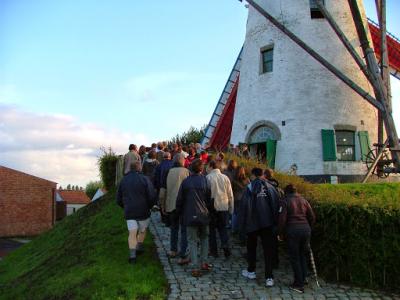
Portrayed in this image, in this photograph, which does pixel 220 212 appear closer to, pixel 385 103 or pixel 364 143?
pixel 385 103

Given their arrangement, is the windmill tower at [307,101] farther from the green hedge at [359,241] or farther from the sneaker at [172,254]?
the green hedge at [359,241]

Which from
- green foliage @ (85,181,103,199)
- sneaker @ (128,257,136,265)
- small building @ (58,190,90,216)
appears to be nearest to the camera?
sneaker @ (128,257,136,265)

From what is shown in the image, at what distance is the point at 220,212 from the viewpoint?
8625 mm

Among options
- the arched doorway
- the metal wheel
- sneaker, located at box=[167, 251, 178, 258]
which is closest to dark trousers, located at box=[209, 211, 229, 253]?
sneaker, located at box=[167, 251, 178, 258]

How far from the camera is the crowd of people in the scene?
24.5 ft

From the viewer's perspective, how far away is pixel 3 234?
35.0 metres

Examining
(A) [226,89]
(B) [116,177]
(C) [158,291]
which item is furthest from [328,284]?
(A) [226,89]

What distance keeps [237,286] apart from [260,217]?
1229 mm

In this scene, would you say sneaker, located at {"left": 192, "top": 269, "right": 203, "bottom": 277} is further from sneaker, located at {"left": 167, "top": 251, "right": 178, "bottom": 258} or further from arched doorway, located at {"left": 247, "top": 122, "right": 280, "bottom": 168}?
arched doorway, located at {"left": 247, "top": 122, "right": 280, "bottom": 168}

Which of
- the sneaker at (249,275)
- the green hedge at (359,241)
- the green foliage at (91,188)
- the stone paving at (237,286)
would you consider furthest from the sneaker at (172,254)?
the green foliage at (91,188)

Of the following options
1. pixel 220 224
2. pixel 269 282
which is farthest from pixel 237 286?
pixel 220 224

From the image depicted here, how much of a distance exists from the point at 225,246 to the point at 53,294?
10.9ft

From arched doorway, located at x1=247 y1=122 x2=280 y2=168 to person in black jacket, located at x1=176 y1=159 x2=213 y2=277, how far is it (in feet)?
28.5

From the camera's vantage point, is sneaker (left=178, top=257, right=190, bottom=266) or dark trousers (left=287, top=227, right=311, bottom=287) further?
sneaker (left=178, top=257, right=190, bottom=266)
